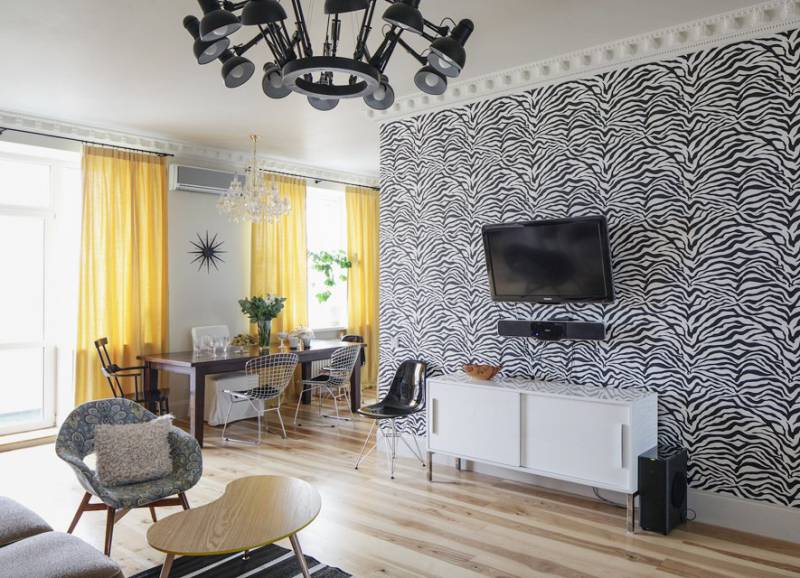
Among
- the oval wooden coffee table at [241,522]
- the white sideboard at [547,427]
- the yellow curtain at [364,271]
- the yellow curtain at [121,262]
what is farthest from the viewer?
the yellow curtain at [364,271]

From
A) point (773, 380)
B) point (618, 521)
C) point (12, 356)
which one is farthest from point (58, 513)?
point (773, 380)

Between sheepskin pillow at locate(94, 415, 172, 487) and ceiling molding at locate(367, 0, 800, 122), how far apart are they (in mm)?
3276

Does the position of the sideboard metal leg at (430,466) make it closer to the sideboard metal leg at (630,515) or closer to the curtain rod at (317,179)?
the sideboard metal leg at (630,515)

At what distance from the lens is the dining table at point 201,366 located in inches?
212

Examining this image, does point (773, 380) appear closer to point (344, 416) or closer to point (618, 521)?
point (618, 521)

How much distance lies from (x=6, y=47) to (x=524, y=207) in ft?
12.1

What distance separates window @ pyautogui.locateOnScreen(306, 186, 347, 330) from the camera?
8.39 meters

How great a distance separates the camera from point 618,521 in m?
3.74

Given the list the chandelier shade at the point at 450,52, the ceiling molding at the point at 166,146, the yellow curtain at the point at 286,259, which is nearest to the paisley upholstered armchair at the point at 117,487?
the chandelier shade at the point at 450,52

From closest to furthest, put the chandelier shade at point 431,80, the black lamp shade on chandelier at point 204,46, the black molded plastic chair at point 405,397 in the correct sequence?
the black lamp shade on chandelier at point 204,46
the chandelier shade at point 431,80
the black molded plastic chair at point 405,397

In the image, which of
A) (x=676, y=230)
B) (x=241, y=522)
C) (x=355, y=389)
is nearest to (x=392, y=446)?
(x=355, y=389)

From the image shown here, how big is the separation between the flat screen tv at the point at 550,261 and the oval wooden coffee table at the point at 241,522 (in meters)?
2.10

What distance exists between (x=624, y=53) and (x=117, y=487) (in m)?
4.02

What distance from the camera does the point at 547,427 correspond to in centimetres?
392
